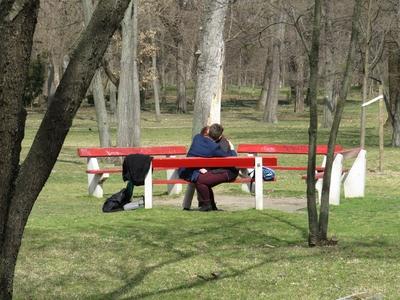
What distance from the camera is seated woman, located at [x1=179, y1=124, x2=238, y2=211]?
1275 cm

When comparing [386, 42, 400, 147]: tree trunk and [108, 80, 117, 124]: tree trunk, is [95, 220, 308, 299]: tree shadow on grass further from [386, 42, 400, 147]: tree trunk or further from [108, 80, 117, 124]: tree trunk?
[108, 80, 117, 124]: tree trunk

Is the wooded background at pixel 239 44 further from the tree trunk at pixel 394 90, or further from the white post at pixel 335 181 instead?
the white post at pixel 335 181

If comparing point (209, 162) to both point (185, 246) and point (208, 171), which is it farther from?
point (185, 246)

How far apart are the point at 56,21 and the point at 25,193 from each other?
44660 mm

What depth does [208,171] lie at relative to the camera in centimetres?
1288

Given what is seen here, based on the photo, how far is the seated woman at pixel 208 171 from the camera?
12.8 m

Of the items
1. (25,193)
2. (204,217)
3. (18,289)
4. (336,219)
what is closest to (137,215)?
(204,217)

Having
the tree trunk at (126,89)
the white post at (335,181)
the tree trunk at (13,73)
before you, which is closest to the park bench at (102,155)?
the white post at (335,181)

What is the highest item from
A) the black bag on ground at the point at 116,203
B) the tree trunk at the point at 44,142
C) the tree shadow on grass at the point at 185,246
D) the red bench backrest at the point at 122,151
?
the tree trunk at the point at 44,142

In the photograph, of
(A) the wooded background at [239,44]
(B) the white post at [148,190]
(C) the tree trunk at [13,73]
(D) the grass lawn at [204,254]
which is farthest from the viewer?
(A) the wooded background at [239,44]

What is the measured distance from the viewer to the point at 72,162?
87.0ft

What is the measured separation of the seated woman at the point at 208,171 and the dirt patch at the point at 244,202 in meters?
0.74

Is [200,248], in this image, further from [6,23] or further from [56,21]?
[56,21]

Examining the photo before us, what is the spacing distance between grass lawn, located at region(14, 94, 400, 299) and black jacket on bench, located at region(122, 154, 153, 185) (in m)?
0.57
